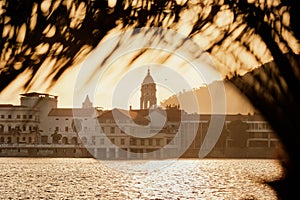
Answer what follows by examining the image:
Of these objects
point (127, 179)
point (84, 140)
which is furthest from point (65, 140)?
point (127, 179)

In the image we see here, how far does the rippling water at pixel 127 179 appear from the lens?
32344mm

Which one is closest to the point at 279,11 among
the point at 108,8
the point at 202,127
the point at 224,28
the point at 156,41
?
the point at 224,28

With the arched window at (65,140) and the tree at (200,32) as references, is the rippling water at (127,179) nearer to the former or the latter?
the tree at (200,32)

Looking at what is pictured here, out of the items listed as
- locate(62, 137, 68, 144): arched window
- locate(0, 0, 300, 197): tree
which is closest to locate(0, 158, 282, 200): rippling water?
locate(0, 0, 300, 197): tree

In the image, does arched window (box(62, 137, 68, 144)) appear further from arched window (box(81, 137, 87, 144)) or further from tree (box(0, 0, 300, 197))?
tree (box(0, 0, 300, 197))

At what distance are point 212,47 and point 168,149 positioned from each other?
74925 mm

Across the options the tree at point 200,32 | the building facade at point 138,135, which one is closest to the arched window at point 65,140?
the building facade at point 138,135

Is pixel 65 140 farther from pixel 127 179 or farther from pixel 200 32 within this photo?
pixel 200 32

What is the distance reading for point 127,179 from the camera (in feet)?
173

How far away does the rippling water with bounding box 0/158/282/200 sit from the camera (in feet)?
106

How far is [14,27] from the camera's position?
2.76m

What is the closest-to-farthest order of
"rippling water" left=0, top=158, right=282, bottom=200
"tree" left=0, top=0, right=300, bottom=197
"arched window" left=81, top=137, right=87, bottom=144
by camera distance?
"tree" left=0, top=0, right=300, bottom=197 < "rippling water" left=0, top=158, right=282, bottom=200 < "arched window" left=81, top=137, right=87, bottom=144

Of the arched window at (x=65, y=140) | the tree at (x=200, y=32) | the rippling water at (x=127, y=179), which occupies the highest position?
the tree at (x=200, y=32)

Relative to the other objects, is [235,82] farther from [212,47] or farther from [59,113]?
[59,113]
